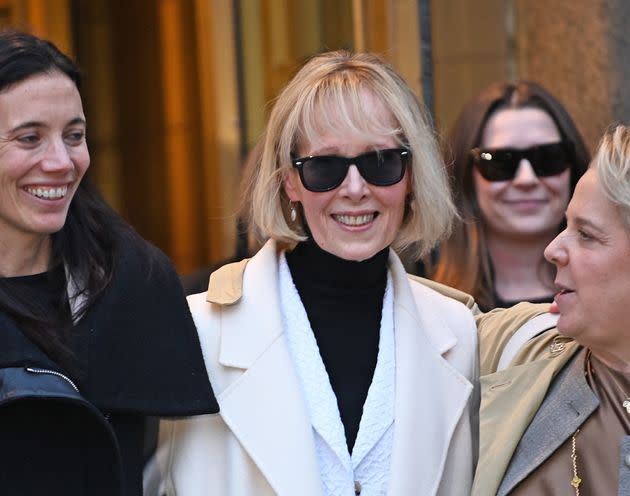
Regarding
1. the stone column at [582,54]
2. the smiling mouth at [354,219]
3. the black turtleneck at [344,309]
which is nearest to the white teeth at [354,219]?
the smiling mouth at [354,219]

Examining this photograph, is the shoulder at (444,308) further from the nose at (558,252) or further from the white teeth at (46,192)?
the white teeth at (46,192)

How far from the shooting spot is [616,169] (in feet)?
9.96

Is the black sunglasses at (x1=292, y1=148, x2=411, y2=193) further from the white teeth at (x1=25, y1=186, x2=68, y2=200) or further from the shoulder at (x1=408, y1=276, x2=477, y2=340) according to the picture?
the white teeth at (x1=25, y1=186, x2=68, y2=200)

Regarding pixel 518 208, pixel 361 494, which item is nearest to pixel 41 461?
pixel 361 494

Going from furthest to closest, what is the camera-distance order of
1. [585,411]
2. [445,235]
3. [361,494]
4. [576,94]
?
[576,94], [445,235], [361,494], [585,411]

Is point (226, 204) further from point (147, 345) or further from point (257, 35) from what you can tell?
point (147, 345)

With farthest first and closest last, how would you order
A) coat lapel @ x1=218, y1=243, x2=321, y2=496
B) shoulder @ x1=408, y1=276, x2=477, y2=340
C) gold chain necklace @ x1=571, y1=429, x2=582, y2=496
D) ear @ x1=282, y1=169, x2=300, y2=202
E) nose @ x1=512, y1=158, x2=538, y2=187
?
1. nose @ x1=512, y1=158, x2=538, y2=187
2. shoulder @ x1=408, y1=276, x2=477, y2=340
3. ear @ x1=282, y1=169, x2=300, y2=202
4. coat lapel @ x1=218, y1=243, x2=321, y2=496
5. gold chain necklace @ x1=571, y1=429, x2=582, y2=496

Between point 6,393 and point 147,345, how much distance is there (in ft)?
1.55

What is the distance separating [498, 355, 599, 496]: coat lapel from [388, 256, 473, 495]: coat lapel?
0.93 ft

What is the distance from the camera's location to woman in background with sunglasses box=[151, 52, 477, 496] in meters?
3.32

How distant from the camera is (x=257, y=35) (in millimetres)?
7496

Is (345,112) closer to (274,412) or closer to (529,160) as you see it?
(274,412)

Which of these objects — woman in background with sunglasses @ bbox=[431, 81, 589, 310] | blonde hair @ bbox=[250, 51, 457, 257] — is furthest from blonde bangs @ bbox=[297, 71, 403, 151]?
woman in background with sunglasses @ bbox=[431, 81, 589, 310]

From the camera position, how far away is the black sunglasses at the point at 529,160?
180 inches
